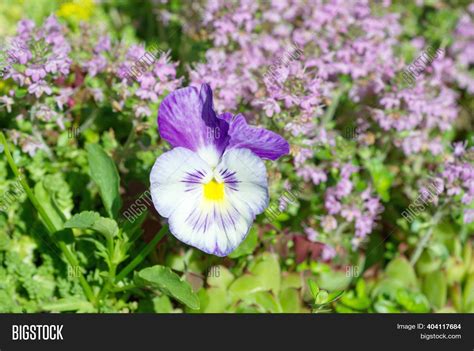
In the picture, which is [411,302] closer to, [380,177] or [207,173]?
[380,177]

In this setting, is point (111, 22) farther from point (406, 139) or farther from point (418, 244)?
point (418, 244)

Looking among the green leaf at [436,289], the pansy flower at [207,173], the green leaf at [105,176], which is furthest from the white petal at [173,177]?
the green leaf at [436,289]

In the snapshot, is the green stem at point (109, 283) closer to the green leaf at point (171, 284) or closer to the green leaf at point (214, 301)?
the green leaf at point (171, 284)

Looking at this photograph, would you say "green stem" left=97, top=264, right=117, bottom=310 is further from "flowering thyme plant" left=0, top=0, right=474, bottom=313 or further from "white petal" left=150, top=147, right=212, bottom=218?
"white petal" left=150, top=147, right=212, bottom=218

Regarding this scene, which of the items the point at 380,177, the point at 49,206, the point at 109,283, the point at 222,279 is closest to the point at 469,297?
the point at 380,177
